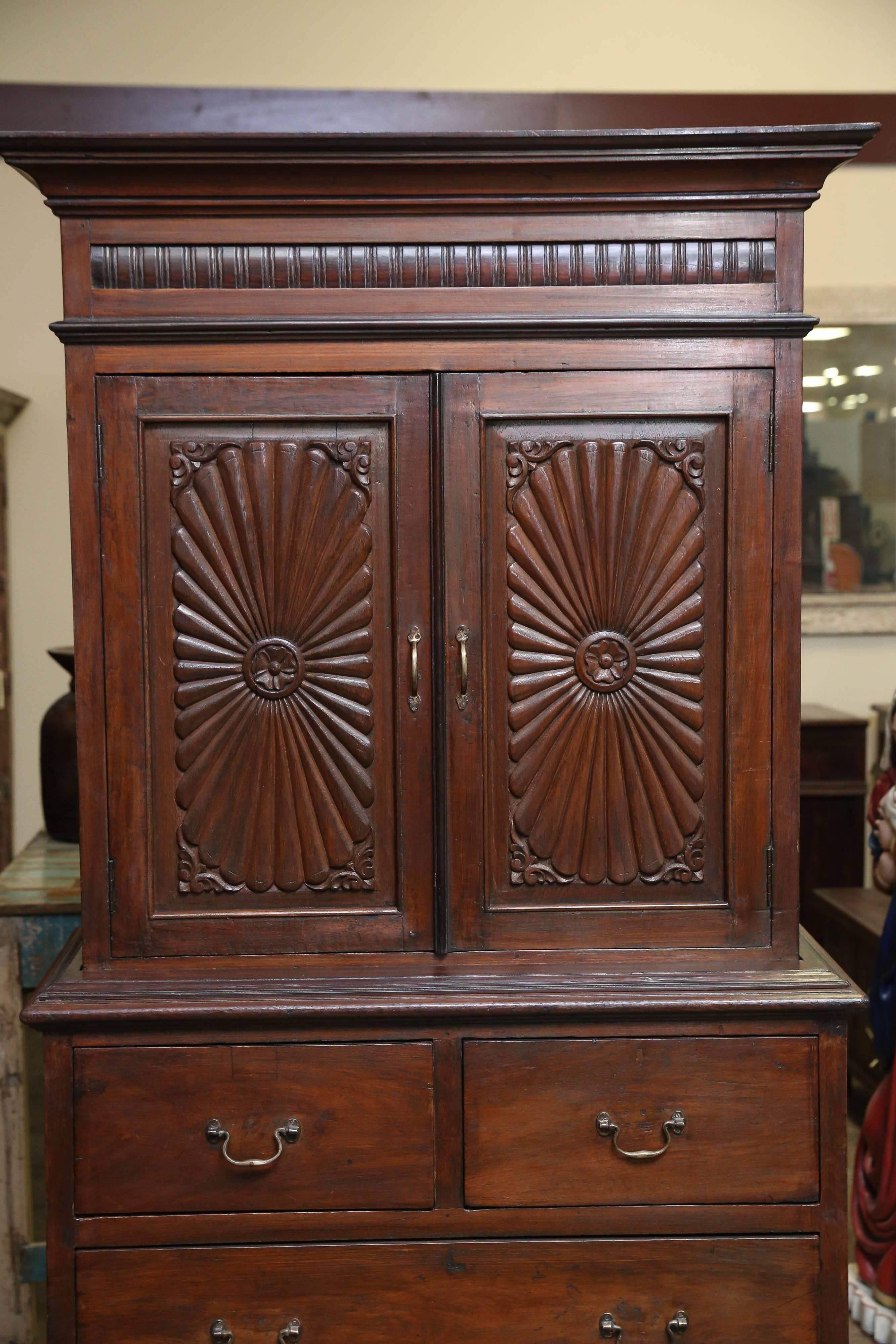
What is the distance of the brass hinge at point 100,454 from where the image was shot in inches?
65.8

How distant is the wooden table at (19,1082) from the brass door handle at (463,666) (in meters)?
1.02

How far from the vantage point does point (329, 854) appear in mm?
1731

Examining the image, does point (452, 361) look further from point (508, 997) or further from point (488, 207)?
point (508, 997)

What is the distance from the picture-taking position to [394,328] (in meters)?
1.66

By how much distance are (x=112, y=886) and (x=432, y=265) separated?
1.05m

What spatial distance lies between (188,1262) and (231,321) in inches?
54.8

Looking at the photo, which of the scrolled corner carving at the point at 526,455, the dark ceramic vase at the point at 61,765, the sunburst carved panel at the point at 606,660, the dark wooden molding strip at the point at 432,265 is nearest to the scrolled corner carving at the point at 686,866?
the sunburst carved panel at the point at 606,660

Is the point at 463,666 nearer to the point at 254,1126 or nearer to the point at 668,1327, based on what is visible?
the point at 254,1126

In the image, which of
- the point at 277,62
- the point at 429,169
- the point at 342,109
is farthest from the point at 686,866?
the point at 277,62

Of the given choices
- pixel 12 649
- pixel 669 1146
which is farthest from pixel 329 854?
pixel 12 649

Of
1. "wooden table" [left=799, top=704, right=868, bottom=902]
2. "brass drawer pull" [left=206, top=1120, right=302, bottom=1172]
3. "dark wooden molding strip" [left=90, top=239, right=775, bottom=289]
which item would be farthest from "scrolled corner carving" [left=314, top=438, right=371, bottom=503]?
"wooden table" [left=799, top=704, right=868, bottom=902]

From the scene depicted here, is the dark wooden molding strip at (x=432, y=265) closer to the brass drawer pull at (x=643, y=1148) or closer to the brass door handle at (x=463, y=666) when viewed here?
the brass door handle at (x=463, y=666)

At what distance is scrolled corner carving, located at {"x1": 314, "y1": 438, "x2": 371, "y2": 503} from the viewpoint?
1688 millimetres

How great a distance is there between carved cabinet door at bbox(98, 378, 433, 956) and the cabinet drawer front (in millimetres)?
462
